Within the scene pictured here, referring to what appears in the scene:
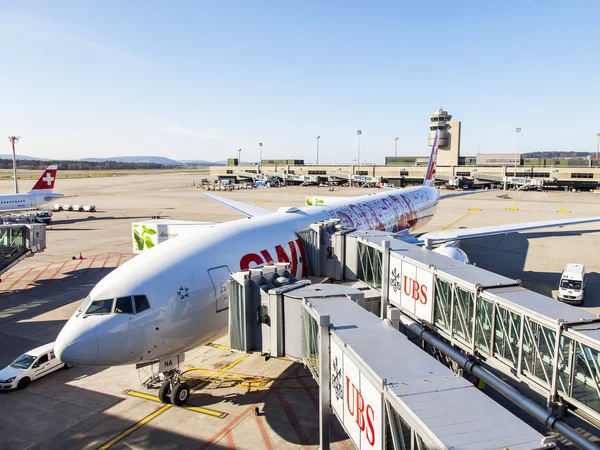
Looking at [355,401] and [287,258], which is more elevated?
[287,258]

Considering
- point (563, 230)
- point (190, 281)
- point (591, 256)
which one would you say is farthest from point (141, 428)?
point (563, 230)

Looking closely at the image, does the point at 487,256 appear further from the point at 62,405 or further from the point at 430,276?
the point at 62,405

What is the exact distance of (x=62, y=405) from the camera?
15.3 m

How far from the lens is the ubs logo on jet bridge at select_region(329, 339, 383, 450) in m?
8.07

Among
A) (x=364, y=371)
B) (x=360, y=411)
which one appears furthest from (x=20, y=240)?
(x=364, y=371)

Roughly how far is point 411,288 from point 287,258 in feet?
19.1

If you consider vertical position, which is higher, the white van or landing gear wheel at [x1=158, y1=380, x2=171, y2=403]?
the white van

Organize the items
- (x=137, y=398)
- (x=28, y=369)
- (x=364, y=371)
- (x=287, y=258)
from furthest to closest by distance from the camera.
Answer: (x=287, y=258) < (x=28, y=369) < (x=137, y=398) < (x=364, y=371)

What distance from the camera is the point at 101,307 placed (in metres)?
12.8

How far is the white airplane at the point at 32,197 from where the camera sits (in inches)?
2232

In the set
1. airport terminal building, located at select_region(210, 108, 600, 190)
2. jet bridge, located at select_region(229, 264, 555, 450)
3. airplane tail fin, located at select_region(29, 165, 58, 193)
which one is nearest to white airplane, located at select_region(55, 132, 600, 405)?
jet bridge, located at select_region(229, 264, 555, 450)

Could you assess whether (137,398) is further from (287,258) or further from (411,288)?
(411,288)

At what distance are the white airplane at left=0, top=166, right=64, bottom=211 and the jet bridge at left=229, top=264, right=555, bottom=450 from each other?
55.6 m

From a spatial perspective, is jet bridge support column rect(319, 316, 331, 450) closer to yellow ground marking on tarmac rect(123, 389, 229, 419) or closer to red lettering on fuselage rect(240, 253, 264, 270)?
yellow ground marking on tarmac rect(123, 389, 229, 419)
